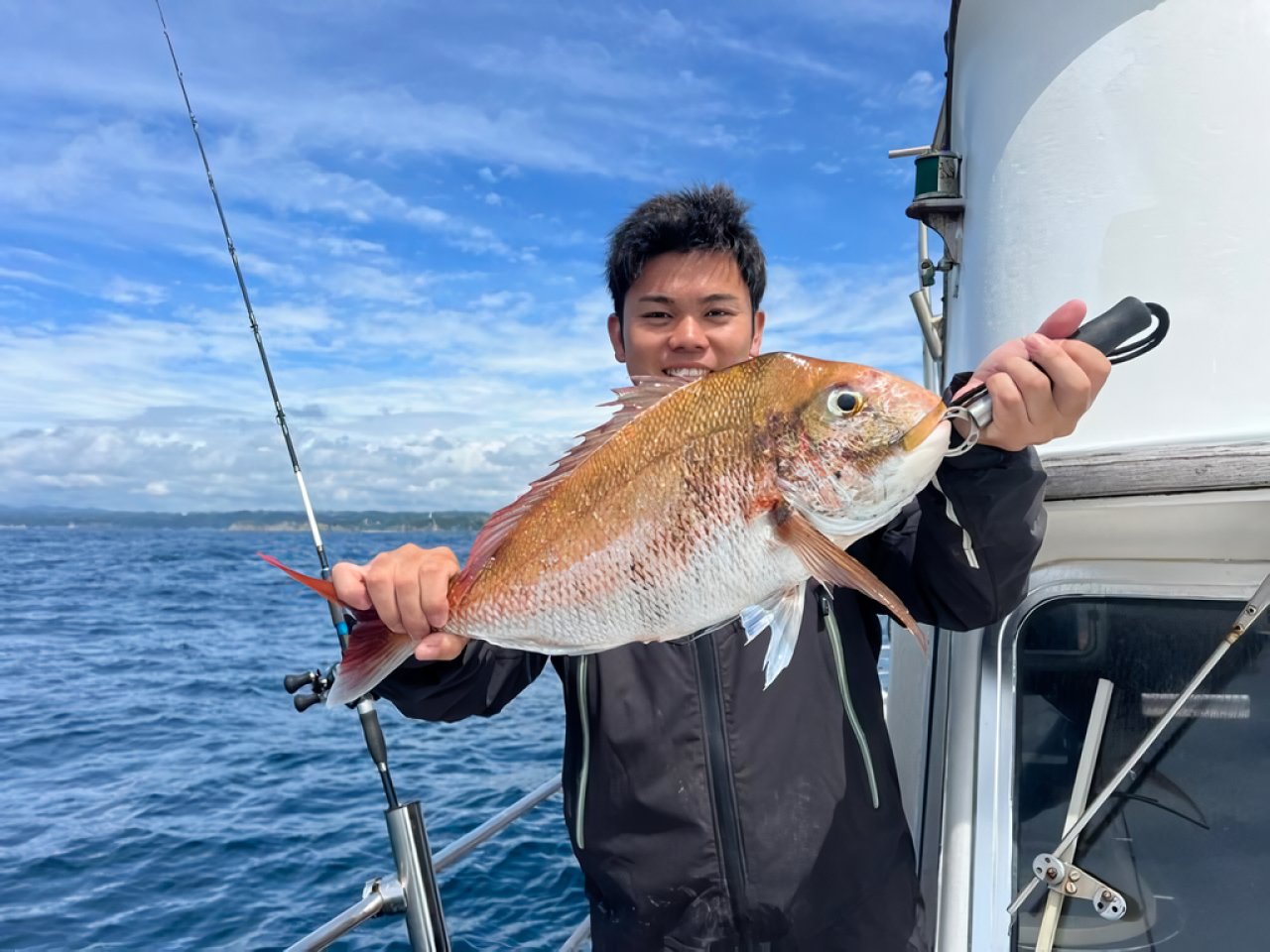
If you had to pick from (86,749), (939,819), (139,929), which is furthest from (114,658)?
(939,819)

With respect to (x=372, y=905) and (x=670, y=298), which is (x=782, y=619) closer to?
(x=670, y=298)

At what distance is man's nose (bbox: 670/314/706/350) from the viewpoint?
2469mm

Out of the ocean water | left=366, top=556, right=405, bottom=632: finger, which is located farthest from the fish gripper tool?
the ocean water

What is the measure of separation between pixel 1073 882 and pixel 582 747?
1.40 metres

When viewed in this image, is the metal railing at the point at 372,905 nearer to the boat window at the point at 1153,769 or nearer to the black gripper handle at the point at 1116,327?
the boat window at the point at 1153,769

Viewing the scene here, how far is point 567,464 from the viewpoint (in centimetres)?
181

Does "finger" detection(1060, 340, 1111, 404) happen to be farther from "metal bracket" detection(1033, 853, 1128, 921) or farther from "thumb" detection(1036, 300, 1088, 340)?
"metal bracket" detection(1033, 853, 1128, 921)

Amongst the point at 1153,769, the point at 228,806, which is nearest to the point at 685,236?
the point at 1153,769

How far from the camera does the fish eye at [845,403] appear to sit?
5.24 ft

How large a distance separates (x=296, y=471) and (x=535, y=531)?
10.5ft

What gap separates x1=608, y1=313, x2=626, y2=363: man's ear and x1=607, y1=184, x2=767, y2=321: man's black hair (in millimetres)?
26

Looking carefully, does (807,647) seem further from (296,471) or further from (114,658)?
(114,658)

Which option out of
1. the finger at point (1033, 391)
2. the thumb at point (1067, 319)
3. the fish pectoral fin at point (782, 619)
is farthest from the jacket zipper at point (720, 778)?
the thumb at point (1067, 319)

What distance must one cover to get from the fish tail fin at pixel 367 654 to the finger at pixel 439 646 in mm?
30
